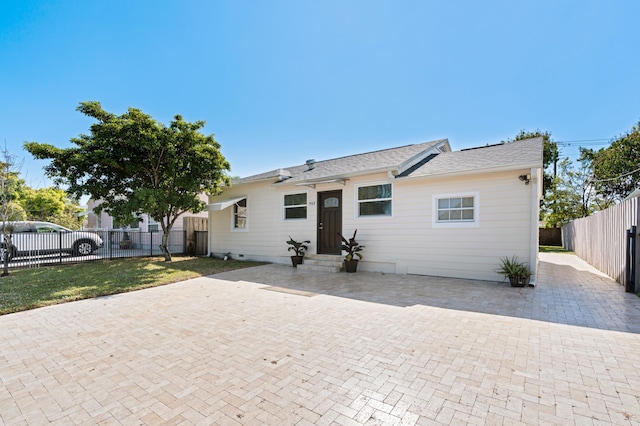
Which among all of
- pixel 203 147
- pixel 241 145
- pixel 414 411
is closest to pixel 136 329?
pixel 414 411

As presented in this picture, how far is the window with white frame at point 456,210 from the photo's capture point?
7.93 meters

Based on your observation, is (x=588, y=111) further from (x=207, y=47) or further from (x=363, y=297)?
(x=207, y=47)

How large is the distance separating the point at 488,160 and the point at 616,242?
13.8 ft

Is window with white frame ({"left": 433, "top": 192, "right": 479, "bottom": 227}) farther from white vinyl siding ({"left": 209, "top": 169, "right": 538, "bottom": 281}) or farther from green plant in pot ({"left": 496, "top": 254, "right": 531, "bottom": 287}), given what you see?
green plant in pot ({"left": 496, "top": 254, "right": 531, "bottom": 287})

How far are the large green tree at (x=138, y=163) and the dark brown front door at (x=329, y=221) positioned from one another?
437cm

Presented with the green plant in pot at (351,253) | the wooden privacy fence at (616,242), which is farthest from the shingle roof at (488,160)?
the green plant in pot at (351,253)

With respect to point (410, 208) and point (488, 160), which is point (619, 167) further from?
point (410, 208)

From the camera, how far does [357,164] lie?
10.8 metres

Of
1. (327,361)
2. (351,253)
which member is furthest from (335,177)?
(327,361)

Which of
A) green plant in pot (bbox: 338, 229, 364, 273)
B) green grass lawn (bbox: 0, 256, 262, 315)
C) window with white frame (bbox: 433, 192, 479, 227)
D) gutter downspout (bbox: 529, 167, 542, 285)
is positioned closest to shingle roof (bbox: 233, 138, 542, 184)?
gutter downspout (bbox: 529, 167, 542, 285)

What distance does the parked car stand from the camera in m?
10.9

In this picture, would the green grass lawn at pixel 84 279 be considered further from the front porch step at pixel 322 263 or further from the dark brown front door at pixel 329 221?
the dark brown front door at pixel 329 221

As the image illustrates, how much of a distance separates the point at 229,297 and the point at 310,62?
861cm

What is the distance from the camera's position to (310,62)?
10375 millimetres
